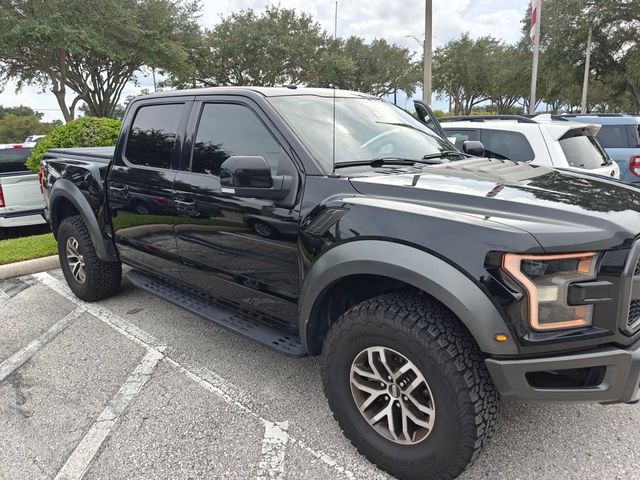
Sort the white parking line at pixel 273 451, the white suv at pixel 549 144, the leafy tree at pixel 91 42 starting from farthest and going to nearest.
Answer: the leafy tree at pixel 91 42 < the white suv at pixel 549 144 < the white parking line at pixel 273 451

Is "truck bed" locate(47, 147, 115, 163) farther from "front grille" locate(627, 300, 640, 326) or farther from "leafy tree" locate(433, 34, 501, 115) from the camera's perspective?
"leafy tree" locate(433, 34, 501, 115)

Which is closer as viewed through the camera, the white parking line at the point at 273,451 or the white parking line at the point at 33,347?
the white parking line at the point at 273,451

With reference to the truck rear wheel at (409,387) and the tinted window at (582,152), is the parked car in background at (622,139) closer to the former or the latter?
the tinted window at (582,152)

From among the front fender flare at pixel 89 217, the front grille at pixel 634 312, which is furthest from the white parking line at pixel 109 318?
the front grille at pixel 634 312

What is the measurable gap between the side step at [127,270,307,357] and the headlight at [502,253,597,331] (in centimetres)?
127

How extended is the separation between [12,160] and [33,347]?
540 cm

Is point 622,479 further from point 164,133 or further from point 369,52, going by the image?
point 369,52

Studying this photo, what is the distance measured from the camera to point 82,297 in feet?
15.7

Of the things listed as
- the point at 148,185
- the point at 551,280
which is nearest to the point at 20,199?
the point at 148,185

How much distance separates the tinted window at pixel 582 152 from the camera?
18.0 ft

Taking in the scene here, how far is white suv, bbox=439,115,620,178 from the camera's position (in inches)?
213

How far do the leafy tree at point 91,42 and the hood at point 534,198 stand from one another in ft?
61.4

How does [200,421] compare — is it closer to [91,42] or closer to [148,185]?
[148,185]

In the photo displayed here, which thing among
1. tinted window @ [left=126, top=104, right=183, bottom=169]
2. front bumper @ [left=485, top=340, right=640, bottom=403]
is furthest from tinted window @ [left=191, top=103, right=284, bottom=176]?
front bumper @ [left=485, top=340, right=640, bottom=403]
